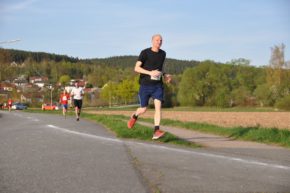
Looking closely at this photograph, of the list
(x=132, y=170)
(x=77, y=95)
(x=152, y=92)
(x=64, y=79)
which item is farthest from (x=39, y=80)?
(x=132, y=170)

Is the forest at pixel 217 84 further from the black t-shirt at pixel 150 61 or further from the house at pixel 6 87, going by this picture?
the black t-shirt at pixel 150 61

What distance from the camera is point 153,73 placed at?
9.08 metres

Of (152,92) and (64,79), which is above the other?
(64,79)

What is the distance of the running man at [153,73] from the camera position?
360 inches

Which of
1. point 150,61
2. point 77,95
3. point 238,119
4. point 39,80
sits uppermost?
Result: point 39,80

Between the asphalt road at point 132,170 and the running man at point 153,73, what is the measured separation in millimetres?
1793

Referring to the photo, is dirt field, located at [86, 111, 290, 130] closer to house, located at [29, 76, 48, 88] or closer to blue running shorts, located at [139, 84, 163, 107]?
blue running shorts, located at [139, 84, 163, 107]

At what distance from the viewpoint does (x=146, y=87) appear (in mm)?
9312

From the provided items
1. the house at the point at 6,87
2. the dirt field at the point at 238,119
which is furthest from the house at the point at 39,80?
the dirt field at the point at 238,119

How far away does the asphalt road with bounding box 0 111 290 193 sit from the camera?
4.40m

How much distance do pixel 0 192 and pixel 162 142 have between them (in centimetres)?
510

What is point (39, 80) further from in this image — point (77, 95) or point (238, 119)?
point (77, 95)

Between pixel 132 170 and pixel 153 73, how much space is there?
4025mm

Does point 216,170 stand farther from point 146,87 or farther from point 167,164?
point 146,87
